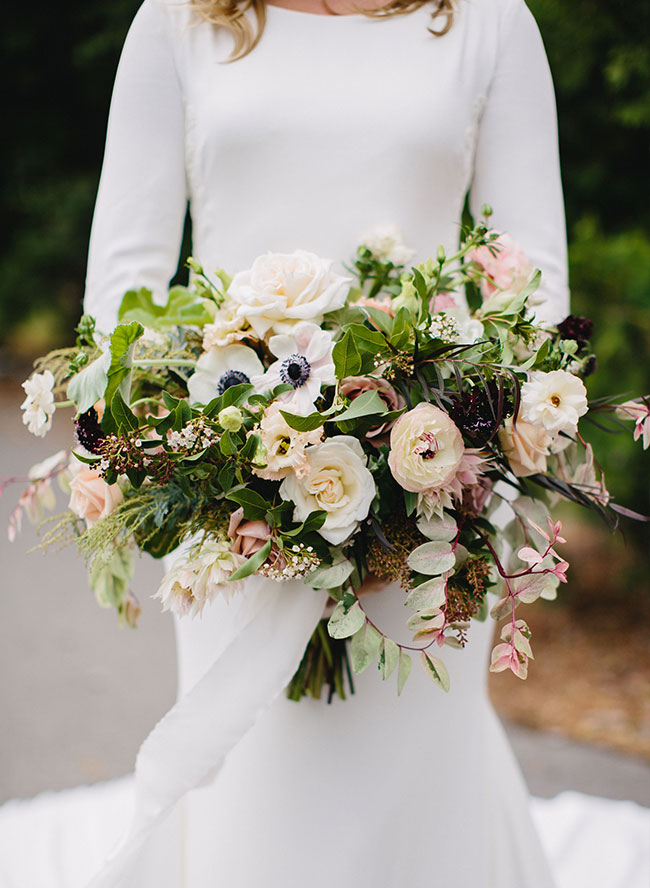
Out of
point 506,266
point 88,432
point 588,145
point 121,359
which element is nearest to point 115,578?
point 88,432

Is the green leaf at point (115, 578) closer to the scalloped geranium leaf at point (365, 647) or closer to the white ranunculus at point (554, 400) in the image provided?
the scalloped geranium leaf at point (365, 647)

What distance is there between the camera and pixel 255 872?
1642 mm

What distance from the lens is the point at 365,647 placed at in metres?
1.21

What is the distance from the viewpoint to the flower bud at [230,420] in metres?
1.18

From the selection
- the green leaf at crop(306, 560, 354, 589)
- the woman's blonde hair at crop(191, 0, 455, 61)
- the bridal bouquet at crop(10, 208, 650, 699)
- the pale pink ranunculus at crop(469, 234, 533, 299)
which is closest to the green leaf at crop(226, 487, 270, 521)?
the bridal bouquet at crop(10, 208, 650, 699)

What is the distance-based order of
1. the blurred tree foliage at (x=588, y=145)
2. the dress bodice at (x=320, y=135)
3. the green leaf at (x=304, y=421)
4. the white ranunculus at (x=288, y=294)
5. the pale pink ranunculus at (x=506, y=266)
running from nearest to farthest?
the green leaf at (x=304, y=421) < the white ranunculus at (x=288, y=294) < the pale pink ranunculus at (x=506, y=266) < the dress bodice at (x=320, y=135) < the blurred tree foliage at (x=588, y=145)

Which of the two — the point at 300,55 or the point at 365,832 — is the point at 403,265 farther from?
the point at 365,832

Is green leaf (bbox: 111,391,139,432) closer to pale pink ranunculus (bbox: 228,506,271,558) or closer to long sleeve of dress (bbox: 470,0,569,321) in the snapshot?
pale pink ranunculus (bbox: 228,506,271,558)

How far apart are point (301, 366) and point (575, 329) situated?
49 centimetres

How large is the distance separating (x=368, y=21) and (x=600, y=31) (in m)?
2.21

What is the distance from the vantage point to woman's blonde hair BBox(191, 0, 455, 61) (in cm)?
164

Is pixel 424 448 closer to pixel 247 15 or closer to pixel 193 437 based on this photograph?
pixel 193 437

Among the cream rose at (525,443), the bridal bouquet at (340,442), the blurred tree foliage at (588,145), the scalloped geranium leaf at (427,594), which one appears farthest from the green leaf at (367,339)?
the blurred tree foliage at (588,145)

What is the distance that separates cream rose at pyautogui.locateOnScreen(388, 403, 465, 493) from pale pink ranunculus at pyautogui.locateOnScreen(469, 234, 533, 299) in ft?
1.09
